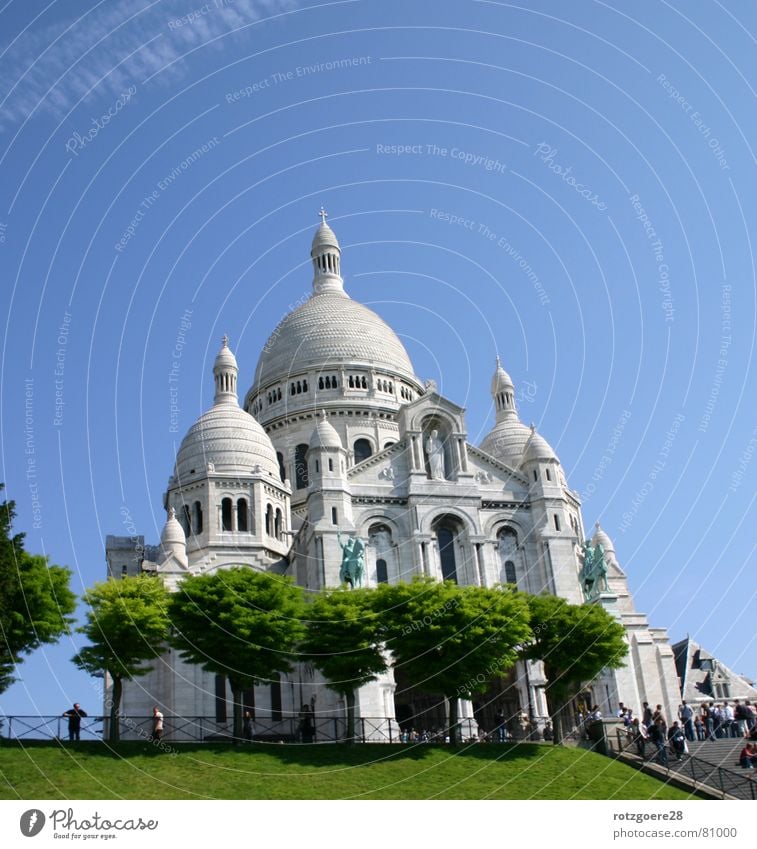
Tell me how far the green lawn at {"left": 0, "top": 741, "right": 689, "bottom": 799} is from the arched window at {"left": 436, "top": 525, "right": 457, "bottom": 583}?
61.1 feet

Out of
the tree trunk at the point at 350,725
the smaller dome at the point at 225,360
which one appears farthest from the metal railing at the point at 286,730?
the smaller dome at the point at 225,360

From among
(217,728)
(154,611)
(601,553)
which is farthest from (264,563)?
(601,553)

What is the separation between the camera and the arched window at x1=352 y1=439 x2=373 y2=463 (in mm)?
79856

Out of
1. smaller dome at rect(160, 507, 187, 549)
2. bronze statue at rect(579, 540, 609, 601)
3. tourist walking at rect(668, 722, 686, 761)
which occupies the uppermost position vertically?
smaller dome at rect(160, 507, 187, 549)

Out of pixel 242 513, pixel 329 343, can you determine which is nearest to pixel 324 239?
pixel 329 343

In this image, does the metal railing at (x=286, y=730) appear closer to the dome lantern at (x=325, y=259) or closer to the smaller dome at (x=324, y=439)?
the smaller dome at (x=324, y=439)

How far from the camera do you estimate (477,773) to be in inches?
1521

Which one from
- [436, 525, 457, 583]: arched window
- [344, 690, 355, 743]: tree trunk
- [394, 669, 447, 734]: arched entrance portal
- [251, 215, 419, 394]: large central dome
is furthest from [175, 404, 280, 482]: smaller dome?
[344, 690, 355, 743]: tree trunk

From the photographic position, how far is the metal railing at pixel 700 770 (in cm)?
3431

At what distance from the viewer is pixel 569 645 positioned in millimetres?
49906

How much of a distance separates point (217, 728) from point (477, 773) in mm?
20299

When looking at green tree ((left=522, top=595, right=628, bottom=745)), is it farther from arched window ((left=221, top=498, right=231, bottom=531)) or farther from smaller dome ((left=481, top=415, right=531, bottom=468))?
smaller dome ((left=481, top=415, right=531, bottom=468))

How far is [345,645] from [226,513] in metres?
22.8
